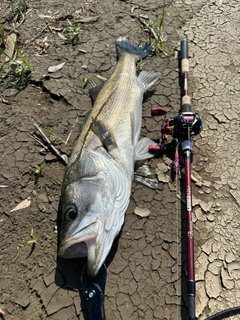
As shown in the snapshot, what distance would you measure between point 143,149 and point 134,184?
0.43 meters

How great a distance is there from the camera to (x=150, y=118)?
14.0ft

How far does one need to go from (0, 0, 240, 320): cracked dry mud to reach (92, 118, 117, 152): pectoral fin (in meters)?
0.64

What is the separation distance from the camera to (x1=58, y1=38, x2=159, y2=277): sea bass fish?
2.81m

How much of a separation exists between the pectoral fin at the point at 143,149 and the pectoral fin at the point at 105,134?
0.46 m

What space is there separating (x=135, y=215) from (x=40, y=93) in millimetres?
2190

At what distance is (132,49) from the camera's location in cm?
468

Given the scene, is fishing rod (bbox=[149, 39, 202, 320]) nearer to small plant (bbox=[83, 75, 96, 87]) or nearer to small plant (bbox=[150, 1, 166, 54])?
small plant (bbox=[150, 1, 166, 54])

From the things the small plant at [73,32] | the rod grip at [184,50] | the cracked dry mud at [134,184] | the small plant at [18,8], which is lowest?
the cracked dry mud at [134,184]

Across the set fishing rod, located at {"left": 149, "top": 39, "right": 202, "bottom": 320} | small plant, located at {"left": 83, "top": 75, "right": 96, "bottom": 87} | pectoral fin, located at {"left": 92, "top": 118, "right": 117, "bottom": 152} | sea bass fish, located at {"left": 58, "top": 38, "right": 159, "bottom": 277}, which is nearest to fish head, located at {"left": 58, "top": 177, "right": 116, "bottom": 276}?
sea bass fish, located at {"left": 58, "top": 38, "right": 159, "bottom": 277}

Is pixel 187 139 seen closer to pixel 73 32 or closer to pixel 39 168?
pixel 39 168

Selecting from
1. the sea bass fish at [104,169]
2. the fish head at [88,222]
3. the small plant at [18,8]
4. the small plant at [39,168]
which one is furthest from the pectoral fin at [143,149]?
the small plant at [18,8]

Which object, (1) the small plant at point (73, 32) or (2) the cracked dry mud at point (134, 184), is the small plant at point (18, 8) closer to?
(2) the cracked dry mud at point (134, 184)

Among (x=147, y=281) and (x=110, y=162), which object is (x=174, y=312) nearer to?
(x=147, y=281)

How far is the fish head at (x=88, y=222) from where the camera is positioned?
9.07 ft
